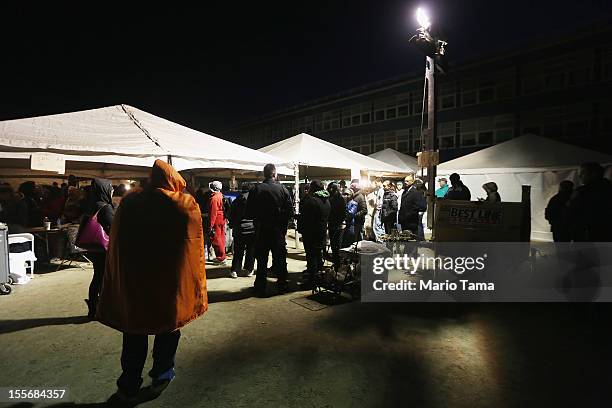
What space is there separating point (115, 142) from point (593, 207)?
24.6 feet

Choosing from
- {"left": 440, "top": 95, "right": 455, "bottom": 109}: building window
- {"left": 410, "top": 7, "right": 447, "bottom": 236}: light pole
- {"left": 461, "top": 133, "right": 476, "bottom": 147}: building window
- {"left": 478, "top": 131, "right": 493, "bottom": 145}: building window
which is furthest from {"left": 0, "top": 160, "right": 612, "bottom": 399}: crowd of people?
{"left": 440, "top": 95, "right": 455, "bottom": 109}: building window

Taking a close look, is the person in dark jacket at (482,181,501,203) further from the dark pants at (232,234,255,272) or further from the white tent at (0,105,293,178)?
the dark pants at (232,234,255,272)

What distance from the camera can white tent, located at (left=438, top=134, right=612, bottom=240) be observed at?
36.5ft

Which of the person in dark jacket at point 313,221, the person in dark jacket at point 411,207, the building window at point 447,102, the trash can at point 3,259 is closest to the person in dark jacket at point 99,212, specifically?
the trash can at point 3,259

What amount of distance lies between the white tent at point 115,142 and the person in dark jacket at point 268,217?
1.95m

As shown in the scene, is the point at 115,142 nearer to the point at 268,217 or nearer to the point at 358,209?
the point at 268,217

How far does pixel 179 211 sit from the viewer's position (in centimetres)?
256

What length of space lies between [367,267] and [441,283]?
134cm

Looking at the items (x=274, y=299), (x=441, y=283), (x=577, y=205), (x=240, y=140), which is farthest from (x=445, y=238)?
(x=240, y=140)

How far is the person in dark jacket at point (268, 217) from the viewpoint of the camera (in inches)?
217

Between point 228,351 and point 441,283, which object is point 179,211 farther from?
Answer: point 441,283

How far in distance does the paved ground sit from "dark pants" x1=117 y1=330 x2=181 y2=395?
197mm

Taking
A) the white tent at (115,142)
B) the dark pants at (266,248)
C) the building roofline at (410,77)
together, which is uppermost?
the building roofline at (410,77)

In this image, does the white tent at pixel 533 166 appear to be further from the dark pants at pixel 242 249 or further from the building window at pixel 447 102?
the building window at pixel 447 102
